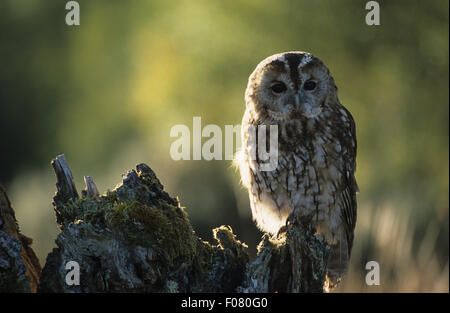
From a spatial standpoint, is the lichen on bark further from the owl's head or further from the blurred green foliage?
the blurred green foliage

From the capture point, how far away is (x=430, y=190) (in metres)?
6.13

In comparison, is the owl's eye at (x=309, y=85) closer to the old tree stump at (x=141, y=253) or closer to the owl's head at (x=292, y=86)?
the owl's head at (x=292, y=86)

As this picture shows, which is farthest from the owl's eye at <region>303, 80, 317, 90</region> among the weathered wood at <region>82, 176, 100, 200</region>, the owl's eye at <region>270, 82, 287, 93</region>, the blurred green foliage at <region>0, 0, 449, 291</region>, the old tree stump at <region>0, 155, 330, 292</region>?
the blurred green foliage at <region>0, 0, 449, 291</region>

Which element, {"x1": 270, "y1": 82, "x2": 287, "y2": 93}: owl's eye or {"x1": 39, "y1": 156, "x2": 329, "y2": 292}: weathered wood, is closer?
{"x1": 39, "y1": 156, "x2": 329, "y2": 292}: weathered wood

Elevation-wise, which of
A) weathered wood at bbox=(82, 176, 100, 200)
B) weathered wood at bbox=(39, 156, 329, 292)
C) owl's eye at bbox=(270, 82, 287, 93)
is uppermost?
owl's eye at bbox=(270, 82, 287, 93)

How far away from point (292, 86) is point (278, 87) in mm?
106

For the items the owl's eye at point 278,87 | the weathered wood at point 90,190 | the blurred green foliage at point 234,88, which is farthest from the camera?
the blurred green foliage at point 234,88

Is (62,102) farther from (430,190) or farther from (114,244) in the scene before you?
(114,244)

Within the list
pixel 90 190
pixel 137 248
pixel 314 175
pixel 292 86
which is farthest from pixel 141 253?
pixel 292 86

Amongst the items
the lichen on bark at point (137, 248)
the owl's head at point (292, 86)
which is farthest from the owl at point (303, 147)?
the lichen on bark at point (137, 248)

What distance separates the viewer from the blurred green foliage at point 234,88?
18.5ft

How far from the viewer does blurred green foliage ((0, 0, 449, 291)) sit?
564 cm

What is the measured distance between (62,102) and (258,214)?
524 centimetres

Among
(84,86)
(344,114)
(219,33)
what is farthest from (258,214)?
(84,86)
